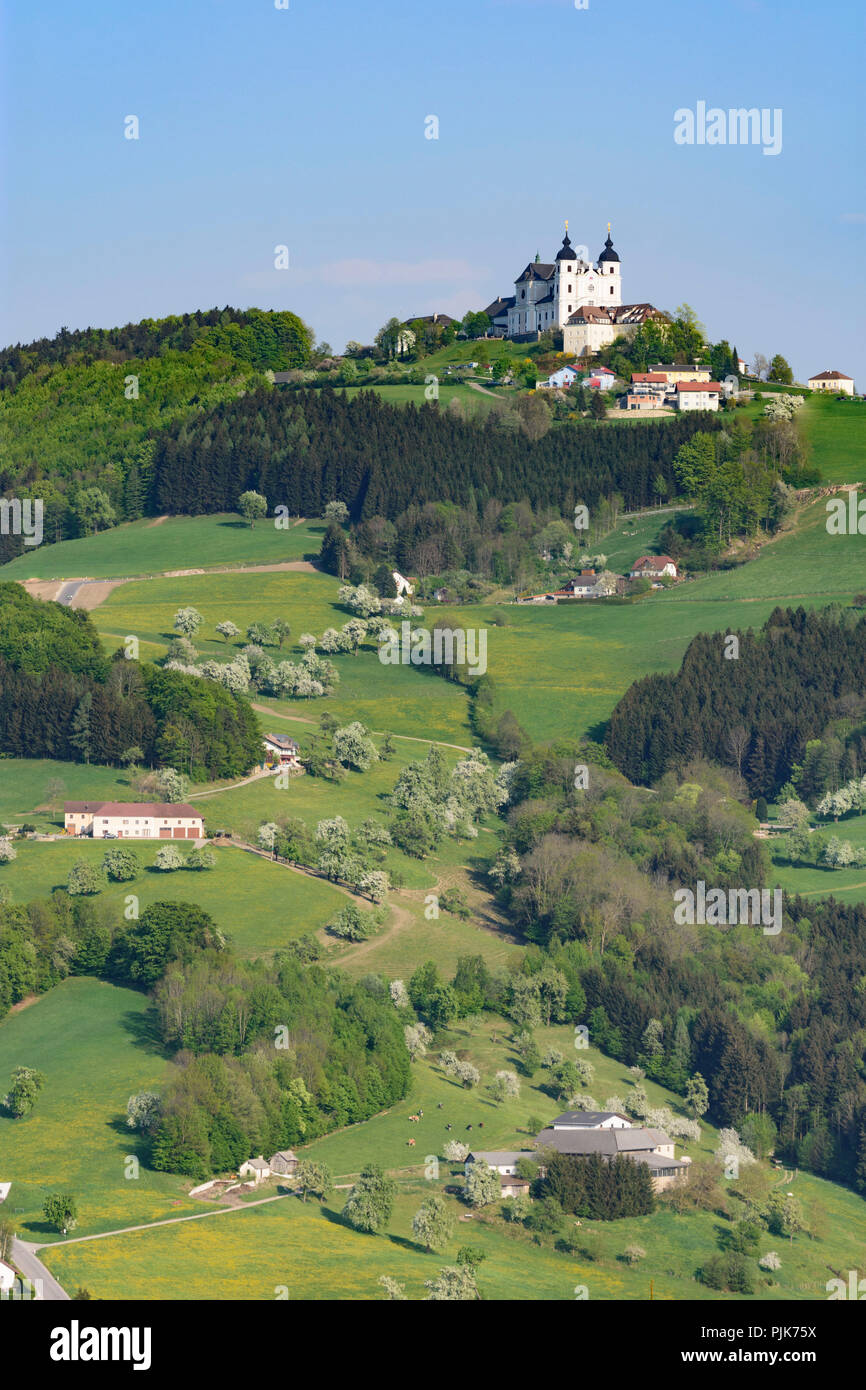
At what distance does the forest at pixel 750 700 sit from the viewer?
161m

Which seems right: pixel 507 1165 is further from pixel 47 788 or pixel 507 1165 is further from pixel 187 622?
pixel 187 622

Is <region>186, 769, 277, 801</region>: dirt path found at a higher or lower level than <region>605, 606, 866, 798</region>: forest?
lower

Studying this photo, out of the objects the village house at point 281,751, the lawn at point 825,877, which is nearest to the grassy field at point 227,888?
the village house at point 281,751

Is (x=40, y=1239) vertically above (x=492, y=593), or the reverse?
(x=492, y=593)

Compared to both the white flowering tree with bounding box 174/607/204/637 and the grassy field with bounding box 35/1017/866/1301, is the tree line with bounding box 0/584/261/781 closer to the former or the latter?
the white flowering tree with bounding box 174/607/204/637

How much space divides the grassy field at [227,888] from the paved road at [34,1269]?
3537cm

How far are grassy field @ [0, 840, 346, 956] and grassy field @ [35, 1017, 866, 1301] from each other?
45.4 ft

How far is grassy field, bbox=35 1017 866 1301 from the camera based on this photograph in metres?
79.6

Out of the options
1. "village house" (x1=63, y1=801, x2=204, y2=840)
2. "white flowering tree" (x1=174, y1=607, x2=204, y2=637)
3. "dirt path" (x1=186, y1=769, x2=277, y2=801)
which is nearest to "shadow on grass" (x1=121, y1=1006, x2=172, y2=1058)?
"village house" (x1=63, y1=801, x2=204, y2=840)

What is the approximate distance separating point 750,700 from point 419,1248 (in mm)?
83646

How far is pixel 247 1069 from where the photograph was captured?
102 m

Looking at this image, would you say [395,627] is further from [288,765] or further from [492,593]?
[288,765]

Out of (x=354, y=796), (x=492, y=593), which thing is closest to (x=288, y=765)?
(x=354, y=796)

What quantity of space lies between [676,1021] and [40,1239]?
149ft
